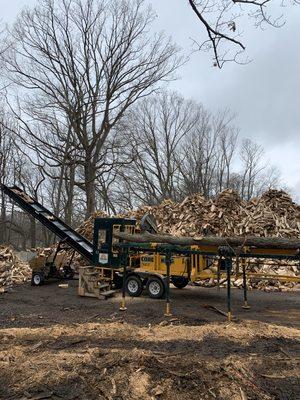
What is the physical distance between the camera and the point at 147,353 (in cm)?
619

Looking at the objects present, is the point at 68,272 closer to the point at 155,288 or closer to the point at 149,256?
the point at 149,256

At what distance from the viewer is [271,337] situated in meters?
7.48

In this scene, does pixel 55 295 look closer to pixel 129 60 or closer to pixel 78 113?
pixel 78 113

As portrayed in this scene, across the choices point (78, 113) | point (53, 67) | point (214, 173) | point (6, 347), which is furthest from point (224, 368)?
point (214, 173)

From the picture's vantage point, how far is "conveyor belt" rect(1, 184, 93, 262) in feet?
50.1

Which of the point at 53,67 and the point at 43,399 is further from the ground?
the point at 53,67

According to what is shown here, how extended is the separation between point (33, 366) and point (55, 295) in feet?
25.4

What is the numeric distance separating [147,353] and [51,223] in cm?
1035

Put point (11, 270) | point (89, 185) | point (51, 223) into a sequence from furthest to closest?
point (89, 185) < point (11, 270) < point (51, 223)

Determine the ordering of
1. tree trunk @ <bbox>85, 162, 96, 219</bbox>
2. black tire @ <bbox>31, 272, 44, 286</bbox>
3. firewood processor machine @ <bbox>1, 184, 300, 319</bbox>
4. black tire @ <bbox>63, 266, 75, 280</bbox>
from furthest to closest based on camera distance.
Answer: tree trunk @ <bbox>85, 162, 96, 219</bbox>
black tire @ <bbox>63, 266, 75, 280</bbox>
black tire @ <bbox>31, 272, 44, 286</bbox>
firewood processor machine @ <bbox>1, 184, 300, 319</bbox>

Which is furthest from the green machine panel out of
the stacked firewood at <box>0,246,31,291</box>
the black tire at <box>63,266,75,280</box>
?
the stacked firewood at <box>0,246,31,291</box>

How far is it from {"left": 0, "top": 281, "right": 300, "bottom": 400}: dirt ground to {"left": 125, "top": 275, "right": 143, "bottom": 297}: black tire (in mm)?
1189

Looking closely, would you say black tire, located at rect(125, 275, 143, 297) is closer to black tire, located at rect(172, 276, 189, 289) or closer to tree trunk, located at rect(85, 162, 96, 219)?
black tire, located at rect(172, 276, 189, 289)

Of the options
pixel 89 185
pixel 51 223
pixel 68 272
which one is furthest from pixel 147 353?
pixel 89 185
